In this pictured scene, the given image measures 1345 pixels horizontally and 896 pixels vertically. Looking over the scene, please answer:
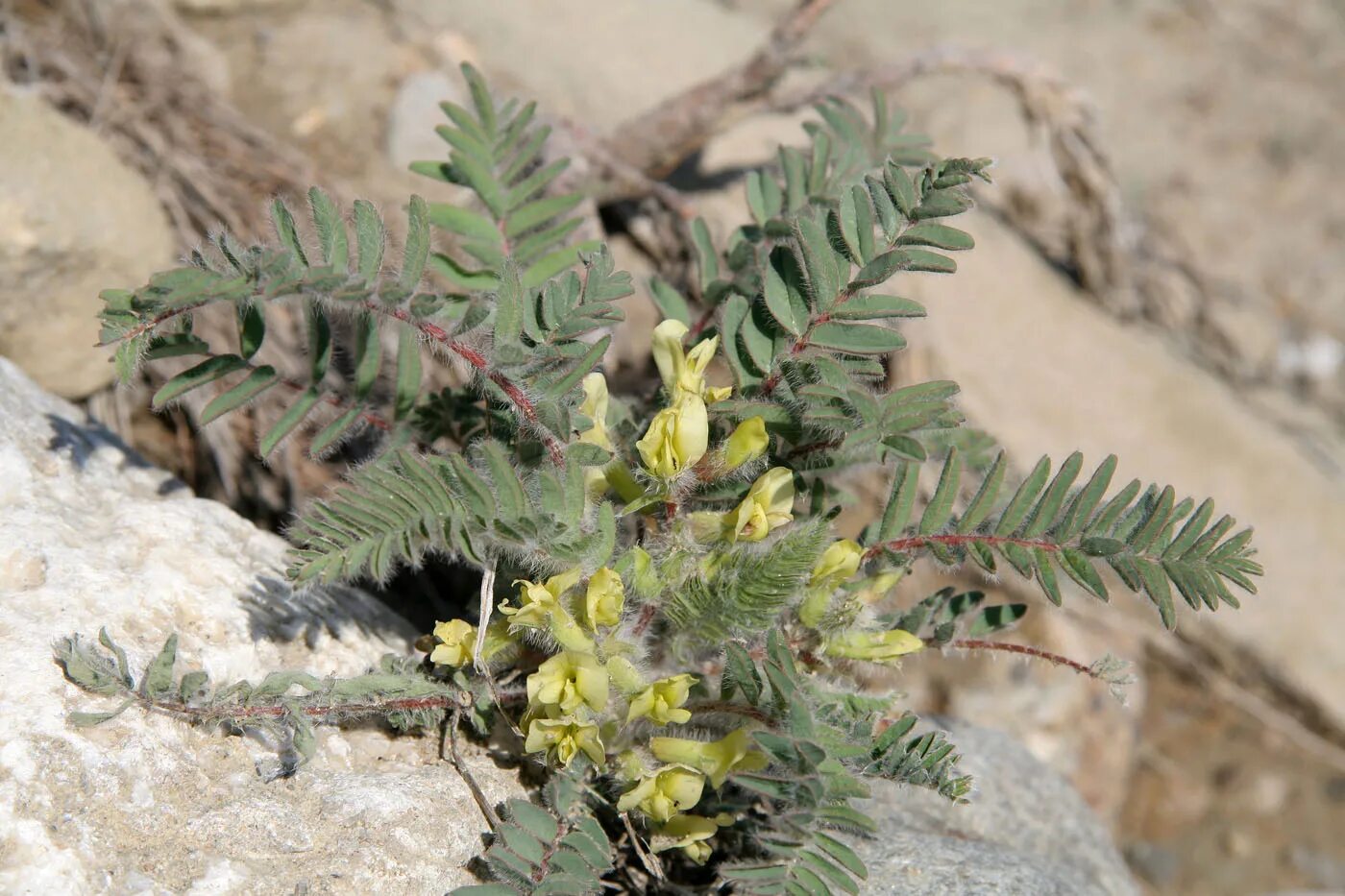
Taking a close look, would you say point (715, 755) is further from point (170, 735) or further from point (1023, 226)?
point (1023, 226)

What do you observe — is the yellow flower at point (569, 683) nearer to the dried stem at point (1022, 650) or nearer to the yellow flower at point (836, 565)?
the yellow flower at point (836, 565)

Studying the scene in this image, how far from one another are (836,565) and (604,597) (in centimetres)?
43

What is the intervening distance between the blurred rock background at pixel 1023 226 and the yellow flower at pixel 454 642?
1188 millimetres

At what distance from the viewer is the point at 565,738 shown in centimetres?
203

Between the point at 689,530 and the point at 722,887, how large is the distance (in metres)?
0.69

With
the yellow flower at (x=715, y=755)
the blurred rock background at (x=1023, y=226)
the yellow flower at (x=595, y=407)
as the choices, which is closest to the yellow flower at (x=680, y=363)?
the yellow flower at (x=595, y=407)

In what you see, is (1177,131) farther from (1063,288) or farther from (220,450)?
(220,450)

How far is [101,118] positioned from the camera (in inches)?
142

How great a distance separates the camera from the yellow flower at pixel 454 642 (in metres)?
2.12

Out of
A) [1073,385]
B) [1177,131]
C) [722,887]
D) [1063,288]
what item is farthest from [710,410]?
[1177,131]

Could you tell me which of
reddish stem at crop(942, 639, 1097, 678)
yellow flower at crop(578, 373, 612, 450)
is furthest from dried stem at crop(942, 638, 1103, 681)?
yellow flower at crop(578, 373, 612, 450)

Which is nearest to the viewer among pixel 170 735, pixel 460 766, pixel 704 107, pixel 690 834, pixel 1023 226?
pixel 170 735

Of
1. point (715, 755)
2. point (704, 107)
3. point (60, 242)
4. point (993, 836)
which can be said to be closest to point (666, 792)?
point (715, 755)

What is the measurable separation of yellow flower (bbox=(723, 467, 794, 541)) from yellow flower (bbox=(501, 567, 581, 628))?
31 cm
